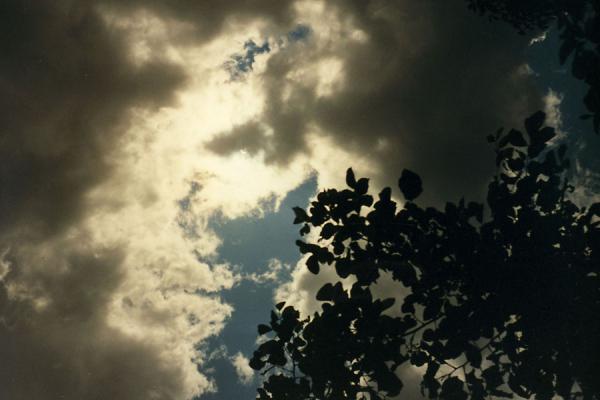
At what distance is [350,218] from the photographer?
591cm

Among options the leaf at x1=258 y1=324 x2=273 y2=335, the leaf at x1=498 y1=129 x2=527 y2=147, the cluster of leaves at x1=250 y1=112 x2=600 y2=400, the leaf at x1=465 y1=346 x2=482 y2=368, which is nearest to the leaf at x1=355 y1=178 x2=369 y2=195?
the cluster of leaves at x1=250 y1=112 x2=600 y2=400

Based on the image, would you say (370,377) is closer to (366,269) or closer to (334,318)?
(334,318)

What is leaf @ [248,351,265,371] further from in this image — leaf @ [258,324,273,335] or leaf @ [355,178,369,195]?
leaf @ [355,178,369,195]

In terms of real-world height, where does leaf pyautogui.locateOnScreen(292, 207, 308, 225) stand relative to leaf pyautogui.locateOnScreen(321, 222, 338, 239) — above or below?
above

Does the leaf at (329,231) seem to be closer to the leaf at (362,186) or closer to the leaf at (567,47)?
the leaf at (362,186)

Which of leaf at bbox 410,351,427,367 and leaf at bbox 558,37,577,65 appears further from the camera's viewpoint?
leaf at bbox 410,351,427,367

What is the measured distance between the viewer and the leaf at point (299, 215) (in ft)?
19.9

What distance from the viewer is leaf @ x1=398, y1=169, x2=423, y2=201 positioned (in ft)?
18.1

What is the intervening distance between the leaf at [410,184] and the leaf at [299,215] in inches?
58.1

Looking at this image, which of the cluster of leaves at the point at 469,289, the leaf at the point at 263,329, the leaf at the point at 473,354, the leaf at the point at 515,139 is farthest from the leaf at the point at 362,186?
the leaf at the point at 473,354

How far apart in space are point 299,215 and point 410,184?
1697 millimetres

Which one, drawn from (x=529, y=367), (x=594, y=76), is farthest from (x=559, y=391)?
(x=594, y=76)

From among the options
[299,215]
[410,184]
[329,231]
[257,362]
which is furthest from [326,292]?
[410,184]

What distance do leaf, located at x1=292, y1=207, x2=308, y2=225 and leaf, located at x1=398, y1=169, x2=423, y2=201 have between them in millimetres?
1476
